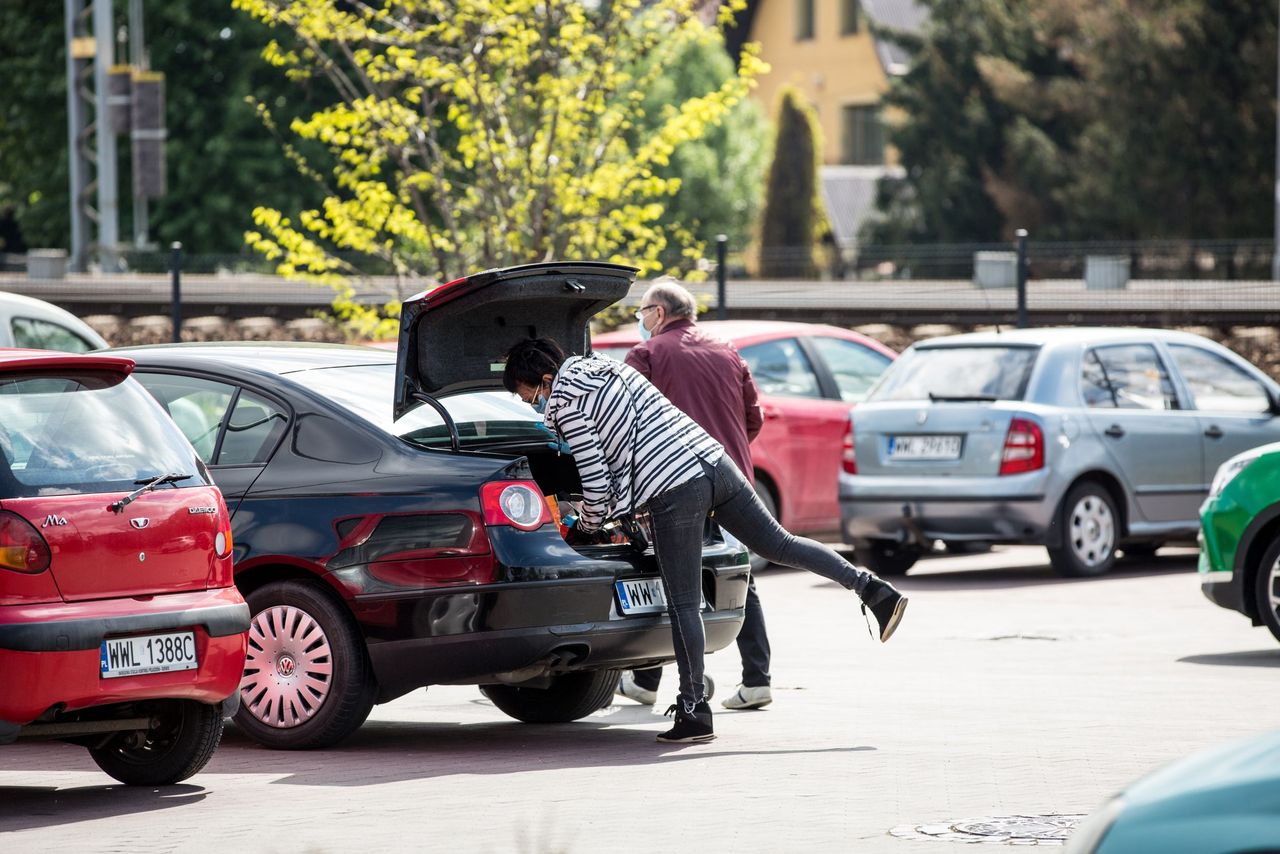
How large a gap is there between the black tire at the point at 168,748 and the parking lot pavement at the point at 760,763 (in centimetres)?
8

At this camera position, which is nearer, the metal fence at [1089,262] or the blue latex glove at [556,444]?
the blue latex glove at [556,444]

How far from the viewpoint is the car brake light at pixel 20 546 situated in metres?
6.83

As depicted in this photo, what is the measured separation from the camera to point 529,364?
8492mm

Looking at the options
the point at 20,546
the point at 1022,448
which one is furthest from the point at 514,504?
the point at 1022,448

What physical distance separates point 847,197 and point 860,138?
17.3ft

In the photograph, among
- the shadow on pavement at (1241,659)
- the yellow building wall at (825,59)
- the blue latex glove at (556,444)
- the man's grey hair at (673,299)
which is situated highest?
the yellow building wall at (825,59)

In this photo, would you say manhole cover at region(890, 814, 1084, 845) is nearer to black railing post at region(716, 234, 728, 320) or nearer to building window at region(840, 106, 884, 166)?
black railing post at region(716, 234, 728, 320)

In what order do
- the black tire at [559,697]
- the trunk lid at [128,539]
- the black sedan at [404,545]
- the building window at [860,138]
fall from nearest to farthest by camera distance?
the trunk lid at [128,539]
the black sedan at [404,545]
the black tire at [559,697]
the building window at [860,138]

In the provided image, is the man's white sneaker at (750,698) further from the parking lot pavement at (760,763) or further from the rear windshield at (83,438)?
the rear windshield at (83,438)

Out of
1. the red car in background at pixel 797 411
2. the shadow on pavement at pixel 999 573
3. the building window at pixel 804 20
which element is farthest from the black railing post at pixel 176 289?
the building window at pixel 804 20

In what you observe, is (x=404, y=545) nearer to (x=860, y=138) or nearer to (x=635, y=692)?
(x=635, y=692)

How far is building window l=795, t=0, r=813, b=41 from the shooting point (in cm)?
7300

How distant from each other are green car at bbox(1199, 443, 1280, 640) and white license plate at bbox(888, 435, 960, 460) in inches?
141

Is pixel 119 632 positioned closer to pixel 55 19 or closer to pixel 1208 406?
pixel 1208 406
